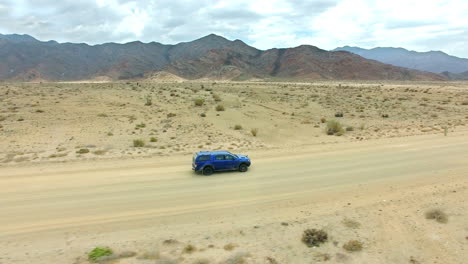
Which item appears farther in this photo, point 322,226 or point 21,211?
point 21,211

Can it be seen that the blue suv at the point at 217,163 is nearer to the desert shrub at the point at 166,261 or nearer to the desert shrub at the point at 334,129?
the desert shrub at the point at 166,261

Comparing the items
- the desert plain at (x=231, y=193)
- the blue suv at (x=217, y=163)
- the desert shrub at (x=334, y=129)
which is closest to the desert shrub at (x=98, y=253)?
the desert plain at (x=231, y=193)

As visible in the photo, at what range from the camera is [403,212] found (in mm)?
14852

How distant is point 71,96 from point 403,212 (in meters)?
46.2

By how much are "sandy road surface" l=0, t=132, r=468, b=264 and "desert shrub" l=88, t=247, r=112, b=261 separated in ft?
2.38

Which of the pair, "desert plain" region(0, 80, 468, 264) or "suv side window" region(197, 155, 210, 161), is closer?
"desert plain" region(0, 80, 468, 264)

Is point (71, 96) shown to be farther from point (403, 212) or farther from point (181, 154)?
point (403, 212)

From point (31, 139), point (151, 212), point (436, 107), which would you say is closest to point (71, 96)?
point (31, 139)

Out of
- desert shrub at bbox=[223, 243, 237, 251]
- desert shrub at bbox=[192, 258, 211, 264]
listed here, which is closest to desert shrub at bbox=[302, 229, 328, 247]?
desert shrub at bbox=[223, 243, 237, 251]

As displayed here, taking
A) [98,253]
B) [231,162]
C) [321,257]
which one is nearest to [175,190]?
[231,162]

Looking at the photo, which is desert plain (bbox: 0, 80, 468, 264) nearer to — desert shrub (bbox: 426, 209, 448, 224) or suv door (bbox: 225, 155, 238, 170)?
desert shrub (bbox: 426, 209, 448, 224)

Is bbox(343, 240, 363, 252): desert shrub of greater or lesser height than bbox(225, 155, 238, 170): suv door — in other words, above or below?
A: below

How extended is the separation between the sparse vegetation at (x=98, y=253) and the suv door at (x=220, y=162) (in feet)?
28.9

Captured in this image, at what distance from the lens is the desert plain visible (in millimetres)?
12148
